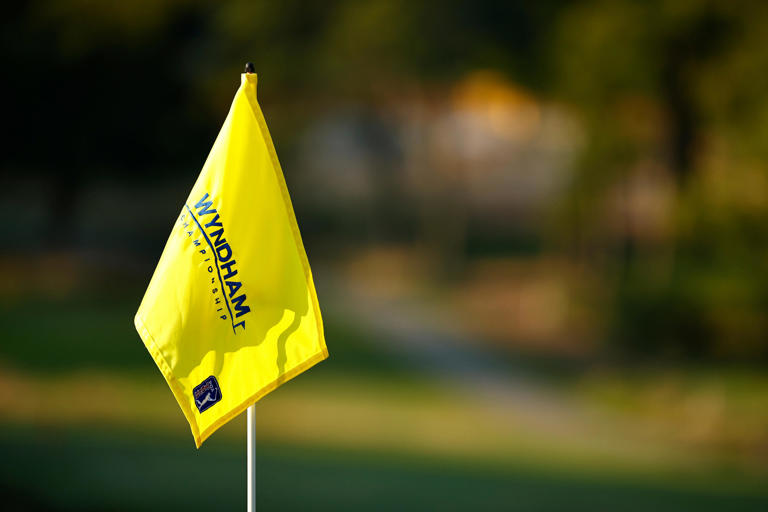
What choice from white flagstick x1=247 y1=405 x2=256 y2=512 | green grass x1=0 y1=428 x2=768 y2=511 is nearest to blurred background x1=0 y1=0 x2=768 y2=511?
green grass x1=0 y1=428 x2=768 y2=511

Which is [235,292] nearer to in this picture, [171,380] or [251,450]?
[171,380]

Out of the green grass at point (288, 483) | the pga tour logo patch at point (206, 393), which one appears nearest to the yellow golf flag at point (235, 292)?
the pga tour logo patch at point (206, 393)

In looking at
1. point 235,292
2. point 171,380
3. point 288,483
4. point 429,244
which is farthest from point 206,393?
point 429,244

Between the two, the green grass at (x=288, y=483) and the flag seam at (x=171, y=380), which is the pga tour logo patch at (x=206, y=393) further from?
the green grass at (x=288, y=483)

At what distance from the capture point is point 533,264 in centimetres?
709

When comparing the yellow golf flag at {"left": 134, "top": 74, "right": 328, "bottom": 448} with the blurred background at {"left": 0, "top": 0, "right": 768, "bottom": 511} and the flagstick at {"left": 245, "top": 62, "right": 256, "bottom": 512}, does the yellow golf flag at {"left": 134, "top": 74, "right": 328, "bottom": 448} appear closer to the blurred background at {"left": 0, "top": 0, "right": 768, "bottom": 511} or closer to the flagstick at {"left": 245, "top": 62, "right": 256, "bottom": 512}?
the flagstick at {"left": 245, "top": 62, "right": 256, "bottom": 512}

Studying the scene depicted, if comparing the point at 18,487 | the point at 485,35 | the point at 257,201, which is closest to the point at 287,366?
the point at 257,201

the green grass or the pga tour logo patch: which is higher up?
the pga tour logo patch

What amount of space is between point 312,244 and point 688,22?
3360 millimetres

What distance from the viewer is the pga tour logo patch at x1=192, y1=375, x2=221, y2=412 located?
74.6 inches

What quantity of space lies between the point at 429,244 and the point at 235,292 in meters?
5.39

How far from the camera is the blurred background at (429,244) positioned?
14.4 ft

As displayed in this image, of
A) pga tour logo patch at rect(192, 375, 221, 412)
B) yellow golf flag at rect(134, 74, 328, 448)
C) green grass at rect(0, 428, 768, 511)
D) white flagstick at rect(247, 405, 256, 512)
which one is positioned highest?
yellow golf flag at rect(134, 74, 328, 448)

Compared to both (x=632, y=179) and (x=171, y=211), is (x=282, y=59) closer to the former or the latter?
(x=171, y=211)
